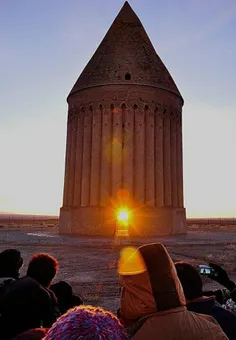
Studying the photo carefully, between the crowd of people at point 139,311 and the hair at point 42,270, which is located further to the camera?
the hair at point 42,270

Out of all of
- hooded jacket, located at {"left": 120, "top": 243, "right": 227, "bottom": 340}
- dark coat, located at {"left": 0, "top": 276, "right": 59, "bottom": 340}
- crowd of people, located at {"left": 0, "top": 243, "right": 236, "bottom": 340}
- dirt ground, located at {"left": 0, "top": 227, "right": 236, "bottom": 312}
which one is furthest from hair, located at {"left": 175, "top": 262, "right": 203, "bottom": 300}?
dirt ground, located at {"left": 0, "top": 227, "right": 236, "bottom": 312}

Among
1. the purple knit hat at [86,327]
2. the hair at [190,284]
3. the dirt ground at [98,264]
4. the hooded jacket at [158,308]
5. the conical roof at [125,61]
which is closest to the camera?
the purple knit hat at [86,327]

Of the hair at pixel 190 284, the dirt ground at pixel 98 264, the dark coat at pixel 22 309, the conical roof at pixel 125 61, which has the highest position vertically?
the conical roof at pixel 125 61

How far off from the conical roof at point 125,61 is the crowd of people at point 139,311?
21426 mm

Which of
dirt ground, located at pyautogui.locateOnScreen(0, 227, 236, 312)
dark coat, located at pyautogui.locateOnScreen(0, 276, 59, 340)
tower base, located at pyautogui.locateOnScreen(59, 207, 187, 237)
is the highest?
tower base, located at pyautogui.locateOnScreen(59, 207, 187, 237)

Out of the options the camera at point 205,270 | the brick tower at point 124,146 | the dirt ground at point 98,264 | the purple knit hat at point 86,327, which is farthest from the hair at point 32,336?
the brick tower at point 124,146

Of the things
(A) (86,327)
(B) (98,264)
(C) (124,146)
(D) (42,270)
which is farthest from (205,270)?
(C) (124,146)

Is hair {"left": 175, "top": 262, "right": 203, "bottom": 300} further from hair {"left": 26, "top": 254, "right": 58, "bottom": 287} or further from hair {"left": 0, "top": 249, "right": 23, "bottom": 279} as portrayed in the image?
hair {"left": 0, "top": 249, "right": 23, "bottom": 279}

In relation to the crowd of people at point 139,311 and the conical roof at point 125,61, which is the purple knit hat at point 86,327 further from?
the conical roof at point 125,61

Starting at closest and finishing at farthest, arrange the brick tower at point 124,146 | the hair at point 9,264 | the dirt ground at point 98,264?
the hair at point 9,264 < the dirt ground at point 98,264 < the brick tower at point 124,146

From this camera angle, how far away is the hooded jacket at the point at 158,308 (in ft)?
6.28

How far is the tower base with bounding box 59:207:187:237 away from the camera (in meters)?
22.2

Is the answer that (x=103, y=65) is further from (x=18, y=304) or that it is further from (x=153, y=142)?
(x=18, y=304)

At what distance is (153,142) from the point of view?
76.4 ft
